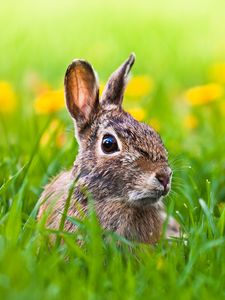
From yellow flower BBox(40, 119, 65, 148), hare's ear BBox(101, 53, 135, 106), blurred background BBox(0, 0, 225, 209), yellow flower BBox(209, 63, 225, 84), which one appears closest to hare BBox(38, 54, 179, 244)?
hare's ear BBox(101, 53, 135, 106)

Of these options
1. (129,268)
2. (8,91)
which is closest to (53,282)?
(129,268)

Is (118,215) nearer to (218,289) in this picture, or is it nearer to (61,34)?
(218,289)

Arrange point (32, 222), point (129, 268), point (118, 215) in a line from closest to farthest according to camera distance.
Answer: point (129, 268) < point (32, 222) < point (118, 215)

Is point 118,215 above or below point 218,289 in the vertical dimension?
above

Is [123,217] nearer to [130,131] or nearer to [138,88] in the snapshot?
[130,131]

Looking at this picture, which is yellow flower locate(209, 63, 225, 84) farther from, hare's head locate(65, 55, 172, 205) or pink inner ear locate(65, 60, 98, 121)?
pink inner ear locate(65, 60, 98, 121)

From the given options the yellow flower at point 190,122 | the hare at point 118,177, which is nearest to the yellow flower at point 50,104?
the yellow flower at point 190,122

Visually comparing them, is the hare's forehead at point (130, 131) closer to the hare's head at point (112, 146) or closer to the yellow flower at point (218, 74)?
the hare's head at point (112, 146)
